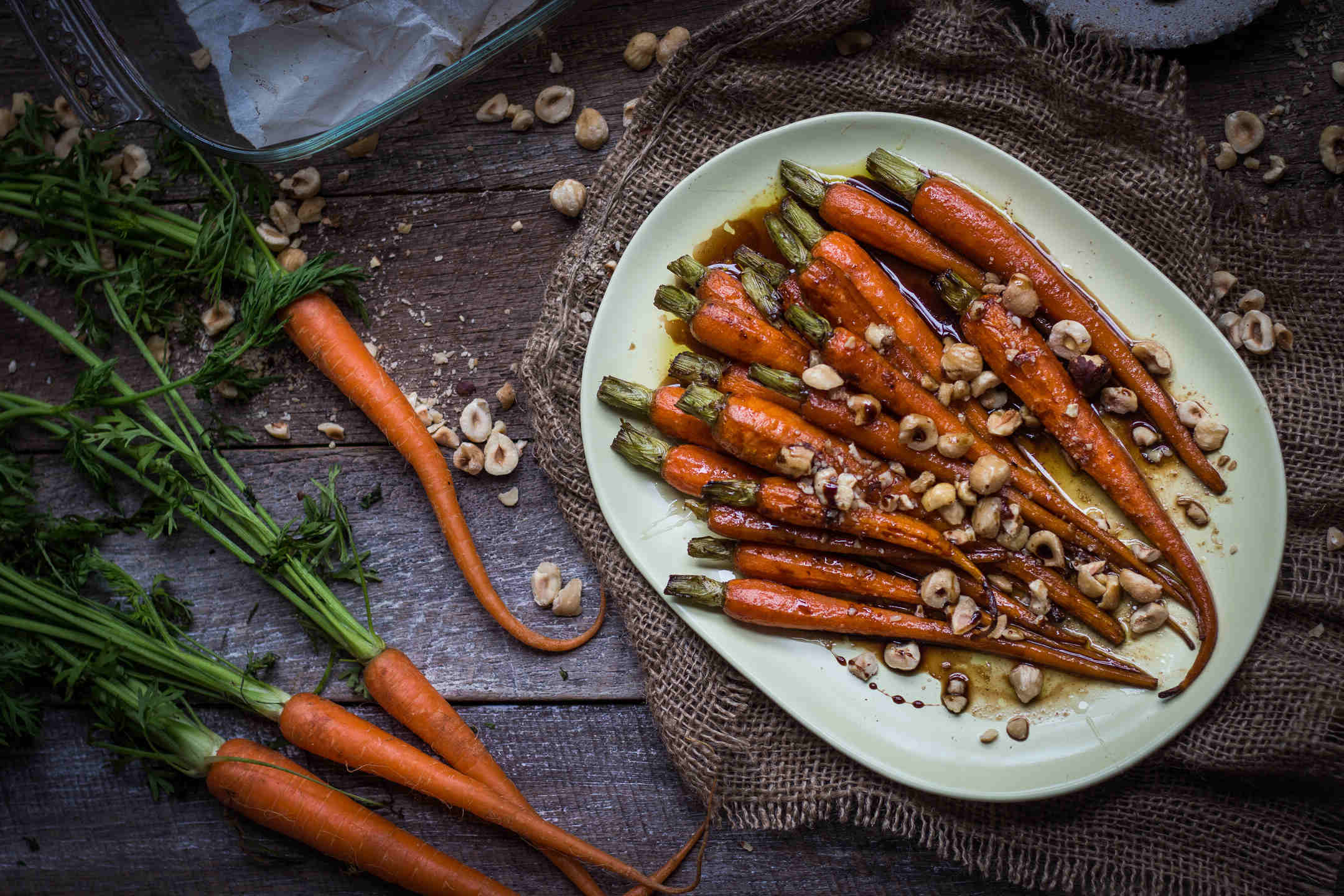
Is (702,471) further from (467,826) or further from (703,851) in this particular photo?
(467,826)

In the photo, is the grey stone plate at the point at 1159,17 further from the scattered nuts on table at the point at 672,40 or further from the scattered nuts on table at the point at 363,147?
the scattered nuts on table at the point at 363,147

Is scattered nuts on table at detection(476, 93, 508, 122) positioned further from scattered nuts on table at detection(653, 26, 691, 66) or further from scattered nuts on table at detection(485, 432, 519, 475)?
scattered nuts on table at detection(485, 432, 519, 475)

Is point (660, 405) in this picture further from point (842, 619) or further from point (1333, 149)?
point (1333, 149)

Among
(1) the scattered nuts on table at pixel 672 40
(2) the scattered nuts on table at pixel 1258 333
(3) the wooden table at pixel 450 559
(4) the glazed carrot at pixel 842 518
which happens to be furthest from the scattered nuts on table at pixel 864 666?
(1) the scattered nuts on table at pixel 672 40

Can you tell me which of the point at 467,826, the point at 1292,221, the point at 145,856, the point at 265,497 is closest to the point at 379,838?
the point at 467,826

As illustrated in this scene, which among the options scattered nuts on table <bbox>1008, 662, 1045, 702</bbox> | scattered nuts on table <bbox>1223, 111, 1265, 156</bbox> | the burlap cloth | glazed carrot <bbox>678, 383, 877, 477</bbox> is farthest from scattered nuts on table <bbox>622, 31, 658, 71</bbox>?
scattered nuts on table <bbox>1008, 662, 1045, 702</bbox>
